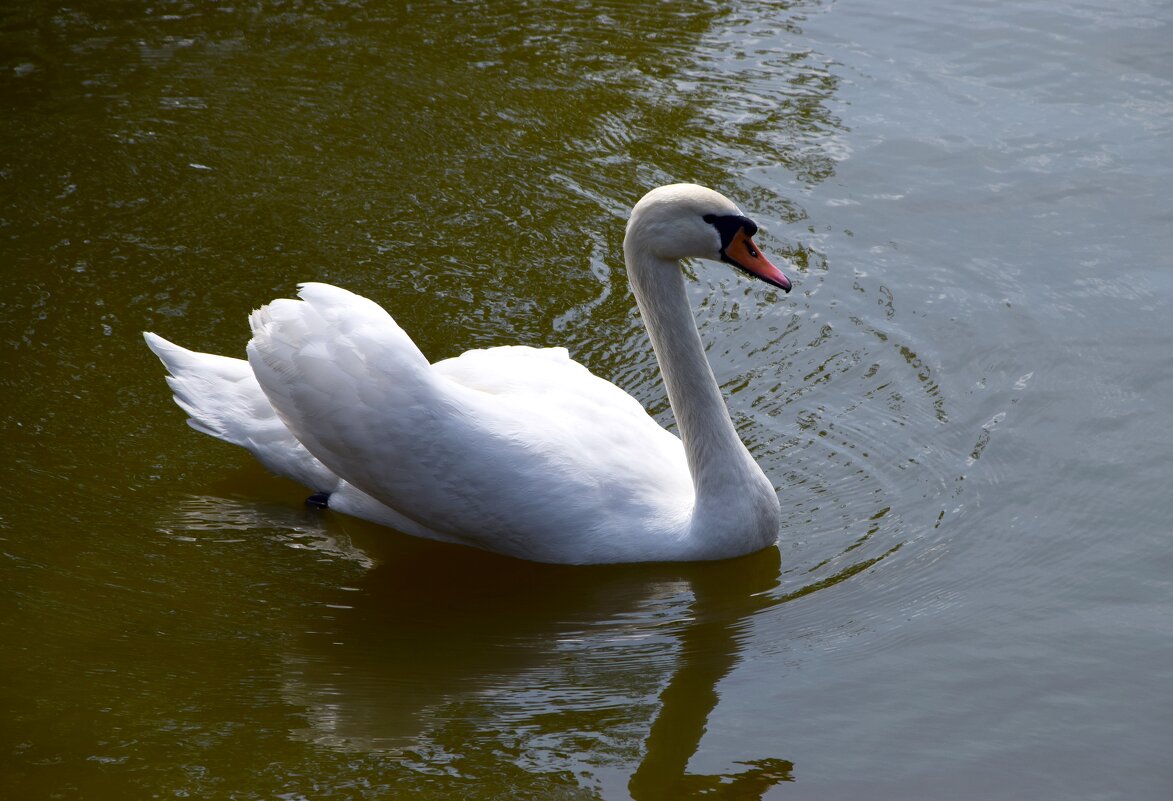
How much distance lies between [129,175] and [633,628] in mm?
5586

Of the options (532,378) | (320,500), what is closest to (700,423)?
(532,378)

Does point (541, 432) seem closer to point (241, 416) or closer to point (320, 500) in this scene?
point (320, 500)

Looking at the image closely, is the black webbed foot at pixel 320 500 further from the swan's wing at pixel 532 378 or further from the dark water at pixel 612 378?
the swan's wing at pixel 532 378

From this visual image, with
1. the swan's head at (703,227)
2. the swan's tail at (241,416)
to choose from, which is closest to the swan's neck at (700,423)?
the swan's head at (703,227)

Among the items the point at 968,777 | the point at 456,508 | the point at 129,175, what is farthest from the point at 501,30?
the point at 968,777

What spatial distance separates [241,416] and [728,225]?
259 cm

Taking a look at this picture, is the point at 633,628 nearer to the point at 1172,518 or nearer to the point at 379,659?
the point at 379,659

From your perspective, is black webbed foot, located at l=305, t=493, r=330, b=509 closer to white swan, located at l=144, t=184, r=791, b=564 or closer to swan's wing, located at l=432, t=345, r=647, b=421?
white swan, located at l=144, t=184, r=791, b=564

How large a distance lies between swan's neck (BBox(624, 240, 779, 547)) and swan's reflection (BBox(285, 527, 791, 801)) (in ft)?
0.82

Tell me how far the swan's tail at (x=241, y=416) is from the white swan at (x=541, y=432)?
26 cm

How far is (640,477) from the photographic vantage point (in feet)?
23.0

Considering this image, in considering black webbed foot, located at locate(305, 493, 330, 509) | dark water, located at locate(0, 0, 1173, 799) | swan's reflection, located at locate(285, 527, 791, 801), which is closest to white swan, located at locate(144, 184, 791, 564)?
swan's reflection, located at locate(285, 527, 791, 801)

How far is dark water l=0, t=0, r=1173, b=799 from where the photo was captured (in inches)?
231

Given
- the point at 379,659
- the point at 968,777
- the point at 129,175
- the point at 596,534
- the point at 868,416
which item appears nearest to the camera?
the point at 968,777
